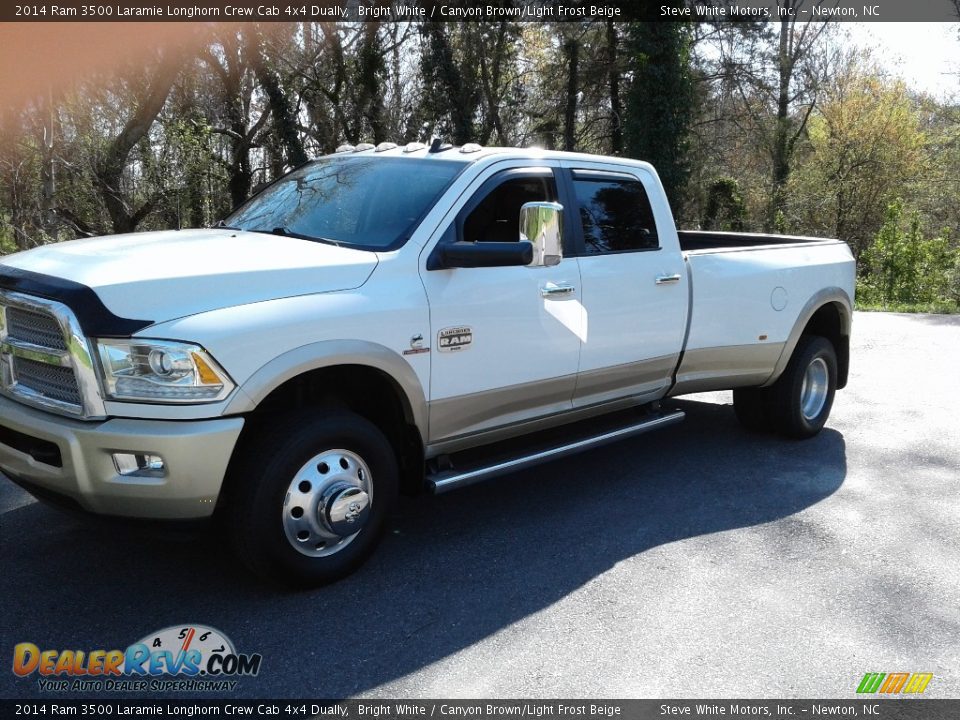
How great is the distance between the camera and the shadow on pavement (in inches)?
137

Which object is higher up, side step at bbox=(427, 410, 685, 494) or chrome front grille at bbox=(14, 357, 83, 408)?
chrome front grille at bbox=(14, 357, 83, 408)

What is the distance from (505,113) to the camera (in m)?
28.1

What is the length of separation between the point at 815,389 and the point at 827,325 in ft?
1.80

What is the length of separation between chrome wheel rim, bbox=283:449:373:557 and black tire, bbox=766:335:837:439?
3750 mm

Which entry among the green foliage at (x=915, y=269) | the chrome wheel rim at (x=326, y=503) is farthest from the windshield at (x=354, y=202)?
the green foliage at (x=915, y=269)

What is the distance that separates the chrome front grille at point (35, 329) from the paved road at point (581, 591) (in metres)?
0.89

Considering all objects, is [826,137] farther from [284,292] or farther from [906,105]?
[284,292]

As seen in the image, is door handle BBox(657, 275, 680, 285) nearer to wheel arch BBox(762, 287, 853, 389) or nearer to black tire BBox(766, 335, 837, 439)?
wheel arch BBox(762, 287, 853, 389)

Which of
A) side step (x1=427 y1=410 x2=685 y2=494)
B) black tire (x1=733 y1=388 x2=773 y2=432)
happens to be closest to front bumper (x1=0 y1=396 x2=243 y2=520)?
side step (x1=427 y1=410 x2=685 y2=494)

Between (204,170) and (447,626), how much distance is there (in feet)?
52.7

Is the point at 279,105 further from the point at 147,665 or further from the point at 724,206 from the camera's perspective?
the point at 147,665

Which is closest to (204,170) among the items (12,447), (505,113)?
(505,113)

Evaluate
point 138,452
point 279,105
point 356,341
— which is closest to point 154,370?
point 138,452

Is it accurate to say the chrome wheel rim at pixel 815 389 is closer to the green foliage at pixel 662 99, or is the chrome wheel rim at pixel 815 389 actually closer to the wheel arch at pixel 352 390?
the wheel arch at pixel 352 390
